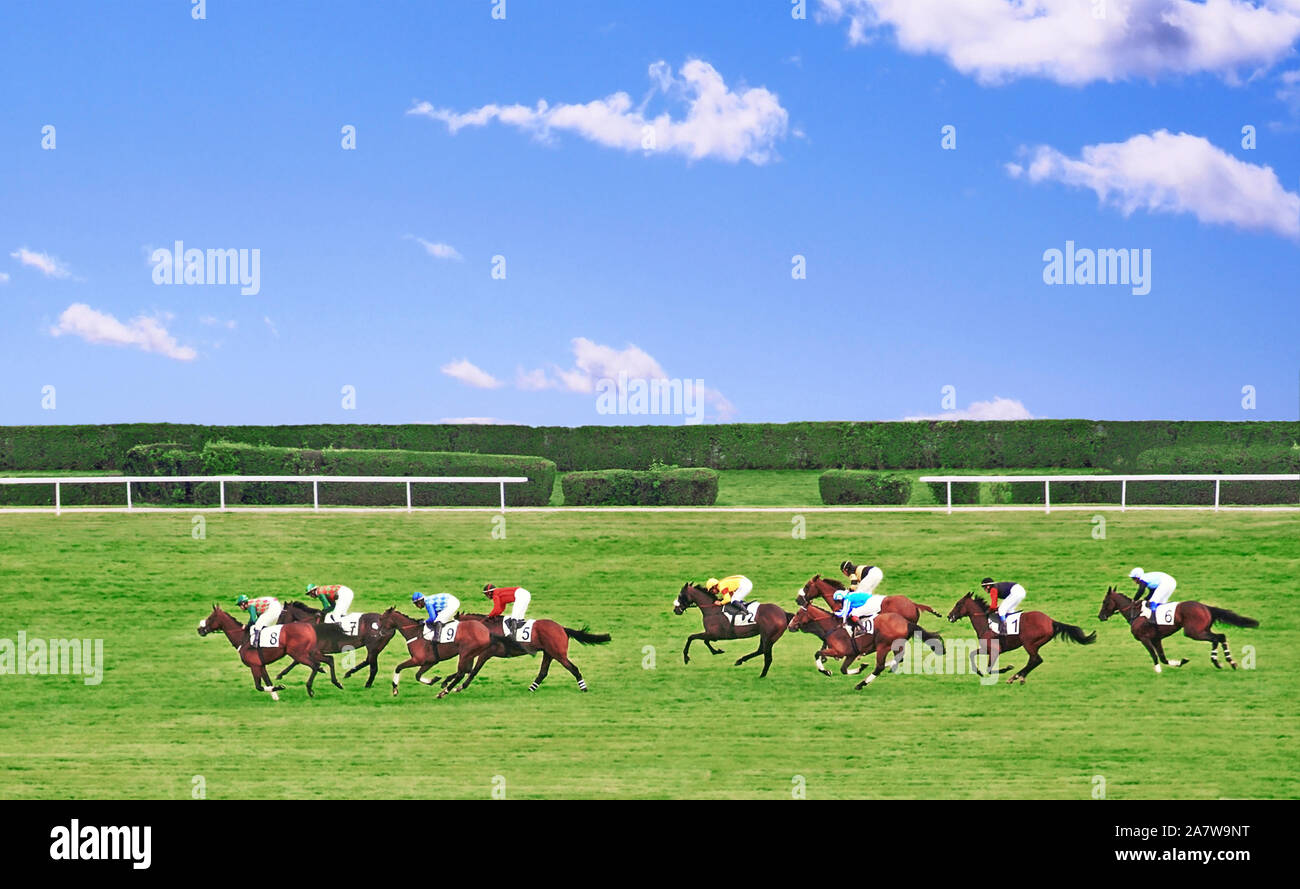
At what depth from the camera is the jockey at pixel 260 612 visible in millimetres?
10547

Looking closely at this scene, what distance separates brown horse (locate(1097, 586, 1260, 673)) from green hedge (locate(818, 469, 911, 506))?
781 cm

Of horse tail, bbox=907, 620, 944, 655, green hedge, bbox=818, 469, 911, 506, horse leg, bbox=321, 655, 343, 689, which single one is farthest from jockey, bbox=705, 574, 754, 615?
green hedge, bbox=818, 469, 911, 506

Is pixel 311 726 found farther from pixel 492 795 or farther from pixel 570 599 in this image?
pixel 570 599

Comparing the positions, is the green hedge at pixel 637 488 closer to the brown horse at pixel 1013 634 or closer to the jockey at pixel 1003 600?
the brown horse at pixel 1013 634

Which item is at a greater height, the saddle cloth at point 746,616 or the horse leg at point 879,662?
the saddle cloth at point 746,616

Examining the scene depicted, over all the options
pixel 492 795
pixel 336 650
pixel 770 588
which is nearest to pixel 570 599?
pixel 770 588

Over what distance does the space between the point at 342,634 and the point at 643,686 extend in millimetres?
2727

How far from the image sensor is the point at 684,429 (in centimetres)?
2400

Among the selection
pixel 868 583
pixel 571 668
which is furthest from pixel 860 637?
pixel 571 668

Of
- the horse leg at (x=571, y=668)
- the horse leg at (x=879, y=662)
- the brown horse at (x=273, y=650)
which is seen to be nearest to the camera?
the horse leg at (x=571, y=668)

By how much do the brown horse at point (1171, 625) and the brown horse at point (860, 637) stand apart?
1.99 metres

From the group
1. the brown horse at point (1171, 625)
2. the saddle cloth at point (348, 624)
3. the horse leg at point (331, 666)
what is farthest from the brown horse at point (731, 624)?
the brown horse at point (1171, 625)

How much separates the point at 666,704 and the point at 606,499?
31.6ft

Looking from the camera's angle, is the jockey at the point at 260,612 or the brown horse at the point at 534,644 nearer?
the brown horse at the point at 534,644
